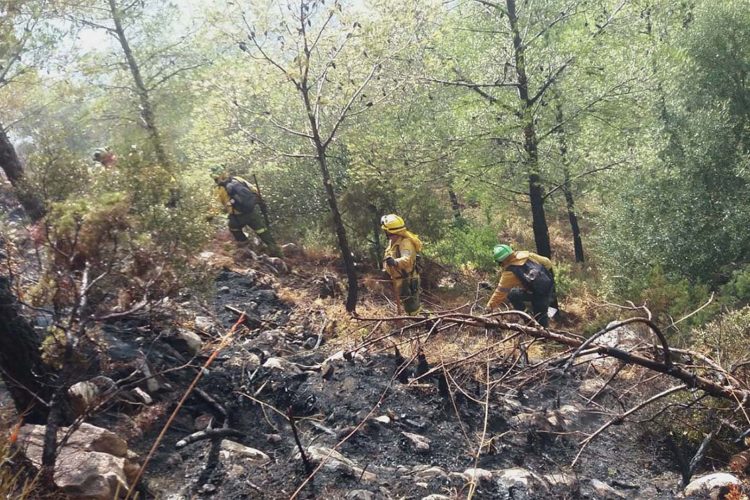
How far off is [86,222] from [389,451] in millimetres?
2907

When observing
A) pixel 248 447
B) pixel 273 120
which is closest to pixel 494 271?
pixel 273 120

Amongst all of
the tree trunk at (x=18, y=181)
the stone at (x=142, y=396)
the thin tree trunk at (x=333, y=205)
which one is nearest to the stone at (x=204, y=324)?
the stone at (x=142, y=396)

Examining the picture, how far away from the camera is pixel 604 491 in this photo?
4184mm

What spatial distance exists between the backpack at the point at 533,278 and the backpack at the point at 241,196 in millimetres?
4877

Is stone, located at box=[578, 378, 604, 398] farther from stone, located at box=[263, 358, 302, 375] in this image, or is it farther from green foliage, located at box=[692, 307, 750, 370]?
stone, located at box=[263, 358, 302, 375]

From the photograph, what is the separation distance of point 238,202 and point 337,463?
6.30m

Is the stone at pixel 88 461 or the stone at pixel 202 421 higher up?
the stone at pixel 88 461

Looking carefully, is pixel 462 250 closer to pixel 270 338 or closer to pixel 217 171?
pixel 270 338

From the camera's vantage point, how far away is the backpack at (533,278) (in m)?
6.73

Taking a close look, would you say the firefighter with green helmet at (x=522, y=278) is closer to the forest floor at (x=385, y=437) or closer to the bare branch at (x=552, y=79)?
the forest floor at (x=385, y=437)

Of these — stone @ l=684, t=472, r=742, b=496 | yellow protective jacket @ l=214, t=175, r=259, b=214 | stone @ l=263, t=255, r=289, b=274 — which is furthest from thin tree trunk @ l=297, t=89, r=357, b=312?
stone @ l=684, t=472, r=742, b=496

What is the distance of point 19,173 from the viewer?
738 cm

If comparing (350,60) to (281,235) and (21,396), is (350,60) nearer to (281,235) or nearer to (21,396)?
(281,235)

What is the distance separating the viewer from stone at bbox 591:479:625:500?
4121 mm
